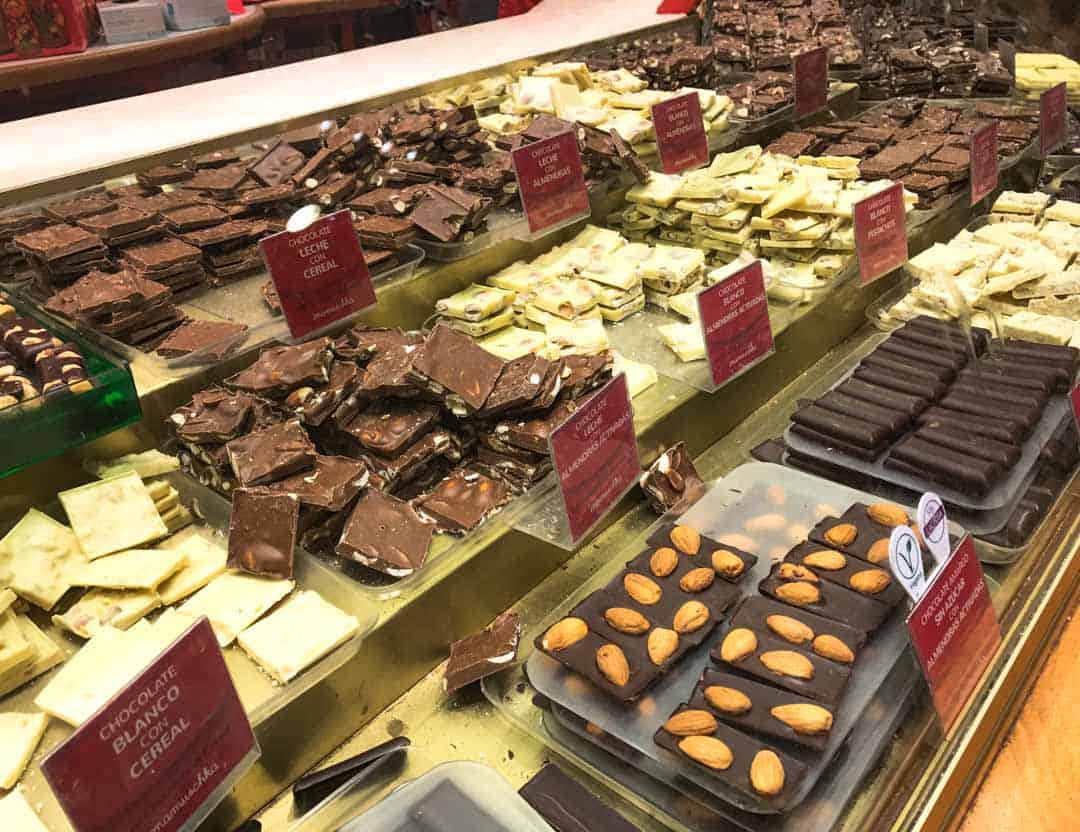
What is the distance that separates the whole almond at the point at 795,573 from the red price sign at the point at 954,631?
0.68 feet

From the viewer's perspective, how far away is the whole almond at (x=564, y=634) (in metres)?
1.44

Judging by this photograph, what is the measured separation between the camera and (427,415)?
1.89 m

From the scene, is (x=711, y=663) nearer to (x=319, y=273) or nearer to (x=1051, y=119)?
(x=319, y=273)

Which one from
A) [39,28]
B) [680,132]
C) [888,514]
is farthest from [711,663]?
[39,28]

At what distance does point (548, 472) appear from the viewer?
6.02ft

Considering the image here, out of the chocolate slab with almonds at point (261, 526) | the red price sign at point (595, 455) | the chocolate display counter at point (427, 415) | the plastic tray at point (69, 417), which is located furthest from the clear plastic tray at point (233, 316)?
the red price sign at point (595, 455)

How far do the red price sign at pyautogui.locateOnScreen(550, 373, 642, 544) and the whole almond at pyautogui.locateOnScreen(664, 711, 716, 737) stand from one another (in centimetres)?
43

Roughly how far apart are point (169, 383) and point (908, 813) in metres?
1.63

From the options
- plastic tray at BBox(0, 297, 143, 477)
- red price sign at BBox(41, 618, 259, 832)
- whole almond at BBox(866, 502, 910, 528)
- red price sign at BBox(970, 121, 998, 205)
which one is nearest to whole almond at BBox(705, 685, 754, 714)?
whole almond at BBox(866, 502, 910, 528)

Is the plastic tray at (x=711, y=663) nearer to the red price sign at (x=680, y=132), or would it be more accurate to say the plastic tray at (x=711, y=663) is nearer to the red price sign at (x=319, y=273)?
the red price sign at (x=319, y=273)

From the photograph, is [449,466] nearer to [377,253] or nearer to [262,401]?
[262,401]

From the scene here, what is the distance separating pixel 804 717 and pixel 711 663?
0.18 m

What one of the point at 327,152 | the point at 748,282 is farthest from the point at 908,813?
the point at 327,152

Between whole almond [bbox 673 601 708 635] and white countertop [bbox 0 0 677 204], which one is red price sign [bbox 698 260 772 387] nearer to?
whole almond [bbox 673 601 708 635]
